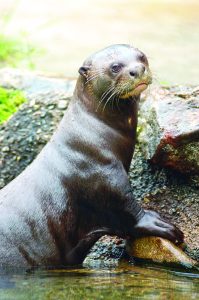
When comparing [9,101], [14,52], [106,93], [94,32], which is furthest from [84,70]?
[94,32]

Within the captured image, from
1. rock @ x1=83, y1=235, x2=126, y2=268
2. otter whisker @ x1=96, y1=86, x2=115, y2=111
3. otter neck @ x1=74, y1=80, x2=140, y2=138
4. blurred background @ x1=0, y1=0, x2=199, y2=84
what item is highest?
otter whisker @ x1=96, y1=86, x2=115, y2=111

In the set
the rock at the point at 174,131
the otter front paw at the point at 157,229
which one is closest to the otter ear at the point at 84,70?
the rock at the point at 174,131

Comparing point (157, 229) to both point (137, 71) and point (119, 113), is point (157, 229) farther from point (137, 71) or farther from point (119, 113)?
point (137, 71)

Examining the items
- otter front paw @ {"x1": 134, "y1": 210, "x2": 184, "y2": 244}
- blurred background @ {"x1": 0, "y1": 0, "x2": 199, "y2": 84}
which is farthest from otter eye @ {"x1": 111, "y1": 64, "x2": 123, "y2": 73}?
blurred background @ {"x1": 0, "y1": 0, "x2": 199, "y2": 84}

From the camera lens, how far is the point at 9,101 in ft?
27.8

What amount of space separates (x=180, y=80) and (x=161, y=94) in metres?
4.31

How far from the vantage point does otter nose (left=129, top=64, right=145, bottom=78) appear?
18.8ft

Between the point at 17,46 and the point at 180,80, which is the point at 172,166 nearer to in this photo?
the point at 180,80

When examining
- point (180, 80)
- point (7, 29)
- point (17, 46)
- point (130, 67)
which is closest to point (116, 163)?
point (130, 67)

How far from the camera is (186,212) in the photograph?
6211 millimetres

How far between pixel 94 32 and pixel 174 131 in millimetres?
8422

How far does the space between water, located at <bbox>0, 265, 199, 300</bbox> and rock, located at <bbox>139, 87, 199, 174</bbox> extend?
2.53 ft

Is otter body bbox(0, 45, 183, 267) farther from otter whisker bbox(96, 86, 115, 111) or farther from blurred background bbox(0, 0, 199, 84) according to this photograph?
blurred background bbox(0, 0, 199, 84)

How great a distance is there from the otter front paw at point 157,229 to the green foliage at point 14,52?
6.90 m
